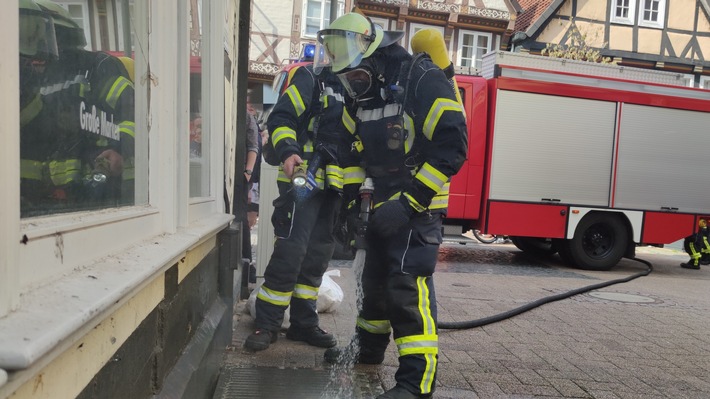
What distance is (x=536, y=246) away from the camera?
987cm

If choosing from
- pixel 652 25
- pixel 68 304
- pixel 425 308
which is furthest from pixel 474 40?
pixel 68 304

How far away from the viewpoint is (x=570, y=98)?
29.5 ft

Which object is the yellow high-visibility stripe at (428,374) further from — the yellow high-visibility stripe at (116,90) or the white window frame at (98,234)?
the yellow high-visibility stripe at (116,90)

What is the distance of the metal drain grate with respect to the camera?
9.32 feet

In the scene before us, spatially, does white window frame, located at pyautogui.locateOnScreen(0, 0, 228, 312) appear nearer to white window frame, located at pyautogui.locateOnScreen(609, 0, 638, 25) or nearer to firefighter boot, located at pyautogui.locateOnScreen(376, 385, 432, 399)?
firefighter boot, located at pyautogui.locateOnScreen(376, 385, 432, 399)

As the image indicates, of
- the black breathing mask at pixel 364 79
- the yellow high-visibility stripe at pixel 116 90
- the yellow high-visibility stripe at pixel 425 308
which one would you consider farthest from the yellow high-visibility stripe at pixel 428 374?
the yellow high-visibility stripe at pixel 116 90

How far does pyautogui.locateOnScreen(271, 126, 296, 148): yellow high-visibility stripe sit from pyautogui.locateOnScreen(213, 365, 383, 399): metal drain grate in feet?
4.32

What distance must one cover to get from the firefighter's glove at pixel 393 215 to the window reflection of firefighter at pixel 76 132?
1346 mm

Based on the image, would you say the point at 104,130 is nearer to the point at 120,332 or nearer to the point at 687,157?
the point at 120,332

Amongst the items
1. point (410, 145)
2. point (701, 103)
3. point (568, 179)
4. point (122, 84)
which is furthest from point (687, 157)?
point (122, 84)

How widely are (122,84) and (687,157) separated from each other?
33.5 feet

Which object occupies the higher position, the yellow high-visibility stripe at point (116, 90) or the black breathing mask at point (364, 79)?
the black breathing mask at point (364, 79)

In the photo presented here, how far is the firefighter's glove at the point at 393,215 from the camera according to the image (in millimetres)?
2748

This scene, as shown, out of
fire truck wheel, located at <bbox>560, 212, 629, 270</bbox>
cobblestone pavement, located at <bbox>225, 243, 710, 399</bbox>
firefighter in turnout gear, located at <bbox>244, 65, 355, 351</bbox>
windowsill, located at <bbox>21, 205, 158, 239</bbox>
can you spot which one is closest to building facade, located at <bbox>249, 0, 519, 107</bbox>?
fire truck wheel, located at <bbox>560, 212, 629, 270</bbox>
